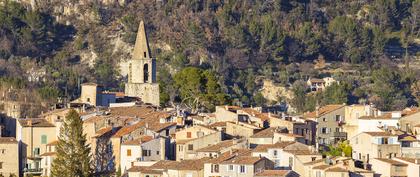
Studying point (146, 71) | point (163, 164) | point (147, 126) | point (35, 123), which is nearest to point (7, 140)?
point (35, 123)

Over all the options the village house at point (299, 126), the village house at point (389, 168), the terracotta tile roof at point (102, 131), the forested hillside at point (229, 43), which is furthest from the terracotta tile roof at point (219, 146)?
the forested hillside at point (229, 43)

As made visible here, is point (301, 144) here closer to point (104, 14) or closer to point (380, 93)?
point (380, 93)

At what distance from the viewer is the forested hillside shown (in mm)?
129250

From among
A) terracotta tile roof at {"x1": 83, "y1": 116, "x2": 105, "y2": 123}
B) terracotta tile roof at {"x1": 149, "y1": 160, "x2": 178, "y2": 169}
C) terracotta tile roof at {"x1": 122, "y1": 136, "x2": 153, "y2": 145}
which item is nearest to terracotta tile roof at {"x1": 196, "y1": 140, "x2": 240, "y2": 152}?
terracotta tile roof at {"x1": 149, "y1": 160, "x2": 178, "y2": 169}

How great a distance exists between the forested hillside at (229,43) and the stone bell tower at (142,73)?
16091 mm

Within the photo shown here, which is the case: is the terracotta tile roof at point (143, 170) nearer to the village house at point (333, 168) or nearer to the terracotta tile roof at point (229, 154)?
the terracotta tile roof at point (229, 154)

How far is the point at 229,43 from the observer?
137875 mm

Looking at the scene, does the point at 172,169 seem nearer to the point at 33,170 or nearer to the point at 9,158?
the point at 33,170

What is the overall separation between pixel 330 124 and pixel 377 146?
11.3m

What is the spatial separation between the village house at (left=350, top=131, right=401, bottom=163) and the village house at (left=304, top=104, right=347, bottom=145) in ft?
24.5

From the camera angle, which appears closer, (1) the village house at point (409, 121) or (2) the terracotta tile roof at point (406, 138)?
(2) the terracotta tile roof at point (406, 138)

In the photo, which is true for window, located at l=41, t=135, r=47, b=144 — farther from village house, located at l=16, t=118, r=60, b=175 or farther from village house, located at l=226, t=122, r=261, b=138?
village house, located at l=226, t=122, r=261, b=138

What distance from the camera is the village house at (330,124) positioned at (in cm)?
8862

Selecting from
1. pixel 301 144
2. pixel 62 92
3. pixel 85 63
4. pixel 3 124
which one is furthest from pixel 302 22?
pixel 301 144
